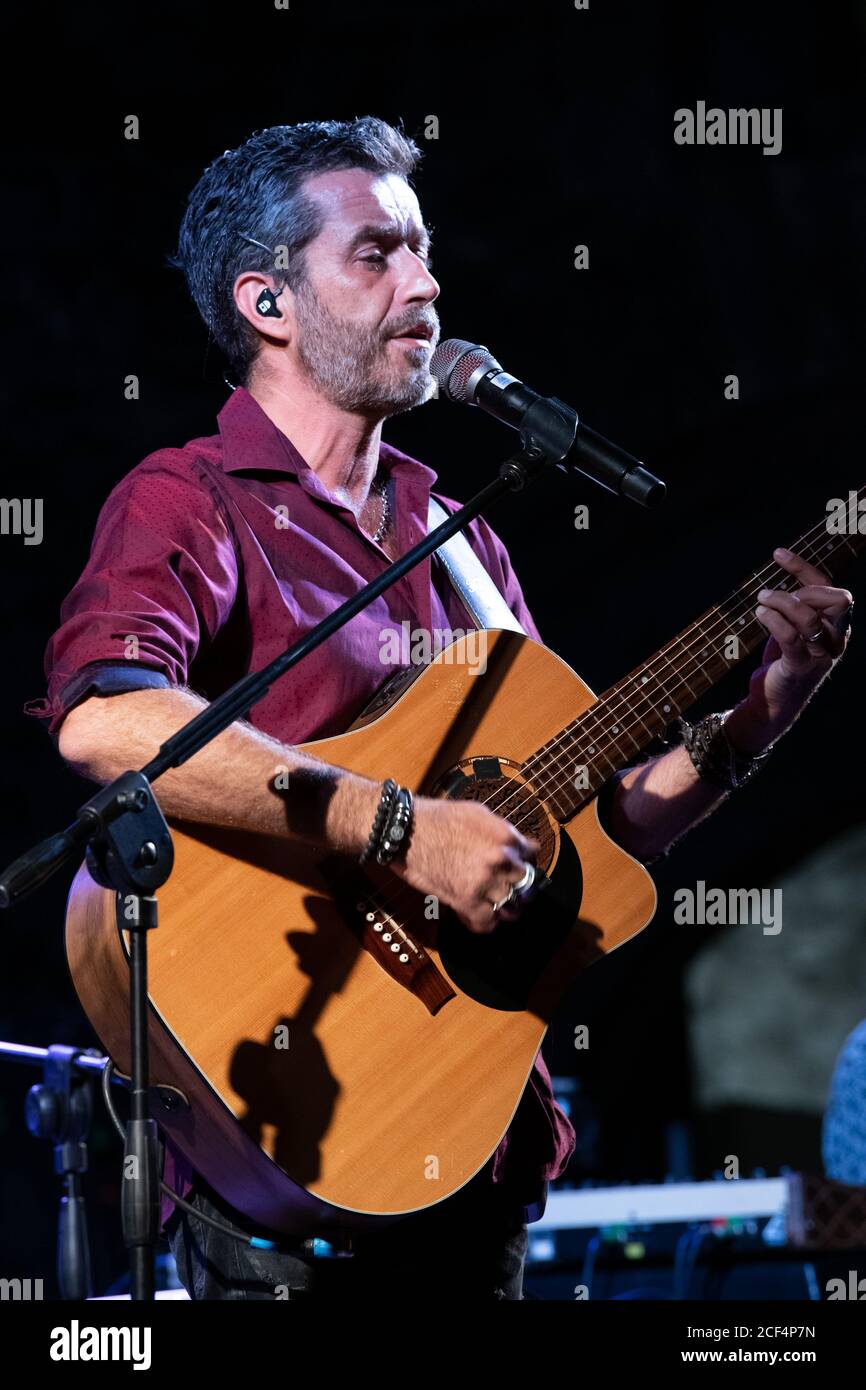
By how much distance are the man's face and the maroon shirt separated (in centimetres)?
19

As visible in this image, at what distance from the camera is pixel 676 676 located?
279cm

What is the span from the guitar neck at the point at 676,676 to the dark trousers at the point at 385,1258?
722 mm

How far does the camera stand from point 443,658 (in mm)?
2562

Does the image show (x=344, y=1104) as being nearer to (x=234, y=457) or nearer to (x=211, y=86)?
(x=234, y=457)

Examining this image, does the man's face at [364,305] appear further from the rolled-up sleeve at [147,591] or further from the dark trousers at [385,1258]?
the dark trousers at [385,1258]

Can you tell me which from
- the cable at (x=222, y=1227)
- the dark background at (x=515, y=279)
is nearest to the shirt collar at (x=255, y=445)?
the cable at (x=222, y=1227)

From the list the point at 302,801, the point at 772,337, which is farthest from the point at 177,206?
the point at 302,801

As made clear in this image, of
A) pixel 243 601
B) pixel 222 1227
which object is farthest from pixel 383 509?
pixel 222 1227

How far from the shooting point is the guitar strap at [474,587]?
112 inches

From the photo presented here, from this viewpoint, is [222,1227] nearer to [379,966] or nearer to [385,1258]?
[385,1258]

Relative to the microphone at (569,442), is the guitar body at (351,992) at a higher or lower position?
A: lower

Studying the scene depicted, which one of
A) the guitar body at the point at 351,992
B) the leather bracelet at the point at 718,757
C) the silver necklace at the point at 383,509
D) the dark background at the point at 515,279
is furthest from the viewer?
the dark background at the point at 515,279

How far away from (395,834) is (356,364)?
1071 millimetres

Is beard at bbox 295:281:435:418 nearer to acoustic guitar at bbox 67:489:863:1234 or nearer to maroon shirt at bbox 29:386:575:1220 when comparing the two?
maroon shirt at bbox 29:386:575:1220
